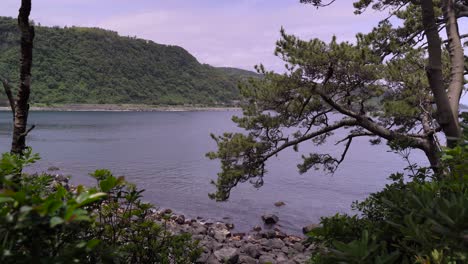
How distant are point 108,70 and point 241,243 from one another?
459 feet

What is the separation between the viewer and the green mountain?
125 m

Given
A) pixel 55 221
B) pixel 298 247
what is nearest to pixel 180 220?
pixel 298 247

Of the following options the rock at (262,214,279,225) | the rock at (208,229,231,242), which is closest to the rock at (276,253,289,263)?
the rock at (208,229,231,242)

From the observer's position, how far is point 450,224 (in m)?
1.85

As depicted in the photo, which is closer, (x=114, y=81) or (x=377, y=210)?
(x=377, y=210)

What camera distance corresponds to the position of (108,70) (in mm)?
145125

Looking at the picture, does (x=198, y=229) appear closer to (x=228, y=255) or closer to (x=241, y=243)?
(x=241, y=243)

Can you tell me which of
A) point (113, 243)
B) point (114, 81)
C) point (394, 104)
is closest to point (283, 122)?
point (394, 104)

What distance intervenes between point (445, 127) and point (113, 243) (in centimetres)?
489

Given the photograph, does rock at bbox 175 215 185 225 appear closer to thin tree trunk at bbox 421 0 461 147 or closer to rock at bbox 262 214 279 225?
rock at bbox 262 214 279 225

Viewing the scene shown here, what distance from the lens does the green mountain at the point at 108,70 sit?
411 ft

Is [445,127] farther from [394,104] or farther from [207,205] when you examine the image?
[207,205]

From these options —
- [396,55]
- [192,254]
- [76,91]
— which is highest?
[76,91]

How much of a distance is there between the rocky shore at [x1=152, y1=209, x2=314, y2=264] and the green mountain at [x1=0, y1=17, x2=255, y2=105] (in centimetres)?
10888
